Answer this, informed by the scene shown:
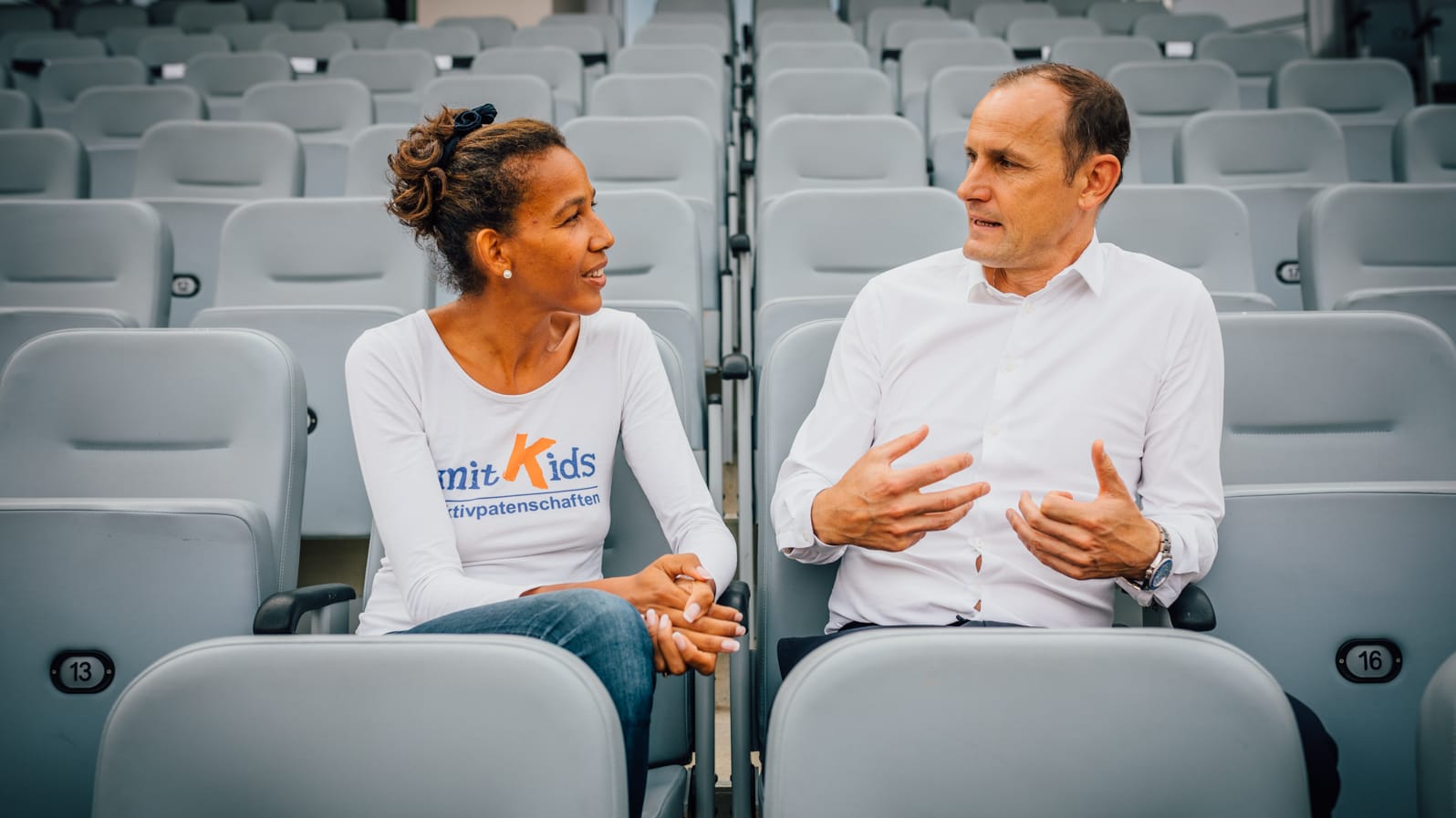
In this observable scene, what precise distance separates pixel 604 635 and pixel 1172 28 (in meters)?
5.06

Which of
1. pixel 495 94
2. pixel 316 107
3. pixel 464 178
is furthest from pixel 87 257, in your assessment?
pixel 316 107

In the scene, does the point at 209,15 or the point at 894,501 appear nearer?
the point at 894,501

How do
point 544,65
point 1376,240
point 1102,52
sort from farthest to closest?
1. point 544,65
2. point 1102,52
3. point 1376,240

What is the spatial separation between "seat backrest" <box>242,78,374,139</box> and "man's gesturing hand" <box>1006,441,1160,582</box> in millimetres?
3398

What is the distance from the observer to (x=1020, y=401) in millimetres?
1156

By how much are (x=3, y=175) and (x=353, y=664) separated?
295 cm

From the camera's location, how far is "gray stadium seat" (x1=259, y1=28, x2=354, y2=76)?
15.8 ft

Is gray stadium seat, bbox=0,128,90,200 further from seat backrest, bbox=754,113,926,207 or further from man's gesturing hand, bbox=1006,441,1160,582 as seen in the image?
man's gesturing hand, bbox=1006,441,1160,582

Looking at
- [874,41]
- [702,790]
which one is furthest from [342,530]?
[874,41]

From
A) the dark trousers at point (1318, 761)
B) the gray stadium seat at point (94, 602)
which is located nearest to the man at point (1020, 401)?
the dark trousers at point (1318, 761)

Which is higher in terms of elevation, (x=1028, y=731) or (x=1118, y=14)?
(x=1118, y=14)

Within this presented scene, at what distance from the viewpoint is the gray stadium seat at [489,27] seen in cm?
538

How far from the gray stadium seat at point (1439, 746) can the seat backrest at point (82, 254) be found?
90.3 inches

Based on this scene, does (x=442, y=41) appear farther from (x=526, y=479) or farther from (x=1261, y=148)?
(x=526, y=479)
